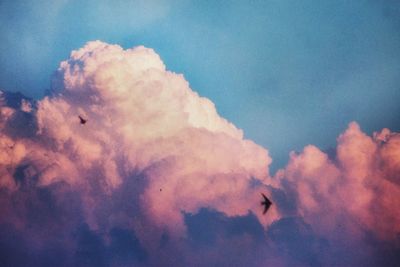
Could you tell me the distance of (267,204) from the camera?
54.4 meters

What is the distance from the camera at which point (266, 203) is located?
54.3 metres

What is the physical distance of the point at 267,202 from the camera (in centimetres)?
5419

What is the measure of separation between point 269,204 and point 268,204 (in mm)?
155

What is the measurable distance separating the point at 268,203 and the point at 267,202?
260 millimetres

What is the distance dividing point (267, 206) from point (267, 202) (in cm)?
61

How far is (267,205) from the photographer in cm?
5438

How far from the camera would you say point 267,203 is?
54.3 m

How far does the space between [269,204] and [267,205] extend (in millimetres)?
319

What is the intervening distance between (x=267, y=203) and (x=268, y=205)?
1.14 feet

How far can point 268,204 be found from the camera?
54.4m

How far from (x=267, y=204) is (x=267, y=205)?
0.14 m

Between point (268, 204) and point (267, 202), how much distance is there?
0.40 m

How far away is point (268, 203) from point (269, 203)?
14 cm

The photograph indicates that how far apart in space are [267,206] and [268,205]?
0.21 meters
